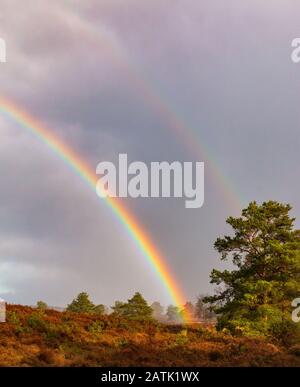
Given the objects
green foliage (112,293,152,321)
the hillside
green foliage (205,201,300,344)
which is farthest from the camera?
green foliage (112,293,152,321)

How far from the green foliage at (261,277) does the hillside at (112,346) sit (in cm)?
382

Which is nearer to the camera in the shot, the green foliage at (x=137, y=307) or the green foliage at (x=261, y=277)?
the green foliage at (x=261, y=277)

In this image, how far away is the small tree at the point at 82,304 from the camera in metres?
72.8

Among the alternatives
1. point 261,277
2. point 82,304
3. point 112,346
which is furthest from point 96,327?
point 82,304

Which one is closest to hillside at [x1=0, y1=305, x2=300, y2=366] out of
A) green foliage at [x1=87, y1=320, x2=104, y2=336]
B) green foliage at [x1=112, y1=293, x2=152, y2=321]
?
green foliage at [x1=87, y1=320, x2=104, y2=336]

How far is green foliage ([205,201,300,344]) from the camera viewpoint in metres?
33.4

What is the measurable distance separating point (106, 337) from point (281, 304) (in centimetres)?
1354

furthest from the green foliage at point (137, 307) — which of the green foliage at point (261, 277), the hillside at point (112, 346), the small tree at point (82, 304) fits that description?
the hillside at point (112, 346)

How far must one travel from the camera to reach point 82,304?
73.8m

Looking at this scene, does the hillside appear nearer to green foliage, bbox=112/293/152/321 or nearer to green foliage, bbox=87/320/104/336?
green foliage, bbox=87/320/104/336

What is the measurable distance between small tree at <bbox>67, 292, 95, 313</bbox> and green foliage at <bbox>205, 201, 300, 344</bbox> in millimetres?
38186

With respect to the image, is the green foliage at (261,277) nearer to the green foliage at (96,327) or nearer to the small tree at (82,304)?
the green foliage at (96,327)
